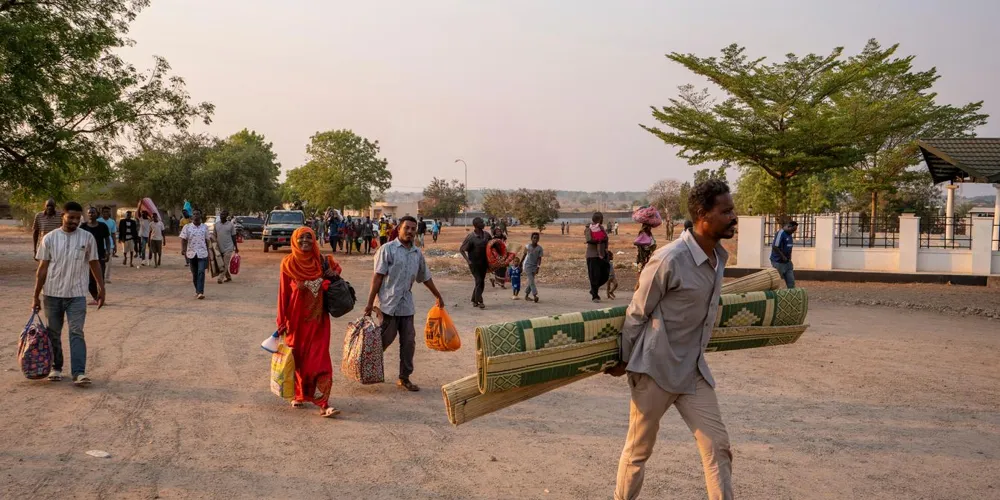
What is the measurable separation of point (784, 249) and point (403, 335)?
9.41 metres

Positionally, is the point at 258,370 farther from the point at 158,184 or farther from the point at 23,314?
the point at 158,184

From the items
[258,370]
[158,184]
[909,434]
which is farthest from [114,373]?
[158,184]

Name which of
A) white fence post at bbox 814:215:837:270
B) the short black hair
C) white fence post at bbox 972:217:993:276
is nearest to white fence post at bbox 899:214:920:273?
white fence post at bbox 972:217:993:276

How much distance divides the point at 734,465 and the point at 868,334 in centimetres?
763

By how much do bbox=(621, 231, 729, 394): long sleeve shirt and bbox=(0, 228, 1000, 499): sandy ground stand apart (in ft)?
4.66

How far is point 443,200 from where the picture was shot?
367 ft

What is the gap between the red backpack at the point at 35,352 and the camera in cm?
772

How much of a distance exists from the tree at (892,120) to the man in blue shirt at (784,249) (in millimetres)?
7823

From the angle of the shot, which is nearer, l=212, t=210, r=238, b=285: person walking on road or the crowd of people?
the crowd of people

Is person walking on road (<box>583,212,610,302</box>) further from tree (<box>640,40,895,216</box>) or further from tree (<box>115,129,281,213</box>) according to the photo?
tree (<box>115,129,281,213</box>)

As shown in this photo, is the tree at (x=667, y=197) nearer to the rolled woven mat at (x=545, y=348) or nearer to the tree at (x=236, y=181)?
the tree at (x=236, y=181)

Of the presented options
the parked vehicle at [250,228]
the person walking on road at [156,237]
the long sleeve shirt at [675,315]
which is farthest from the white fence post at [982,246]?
the parked vehicle at [250,228]

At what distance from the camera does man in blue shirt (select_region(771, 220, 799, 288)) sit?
14.7 metres

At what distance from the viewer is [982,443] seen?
6188 millimetres
